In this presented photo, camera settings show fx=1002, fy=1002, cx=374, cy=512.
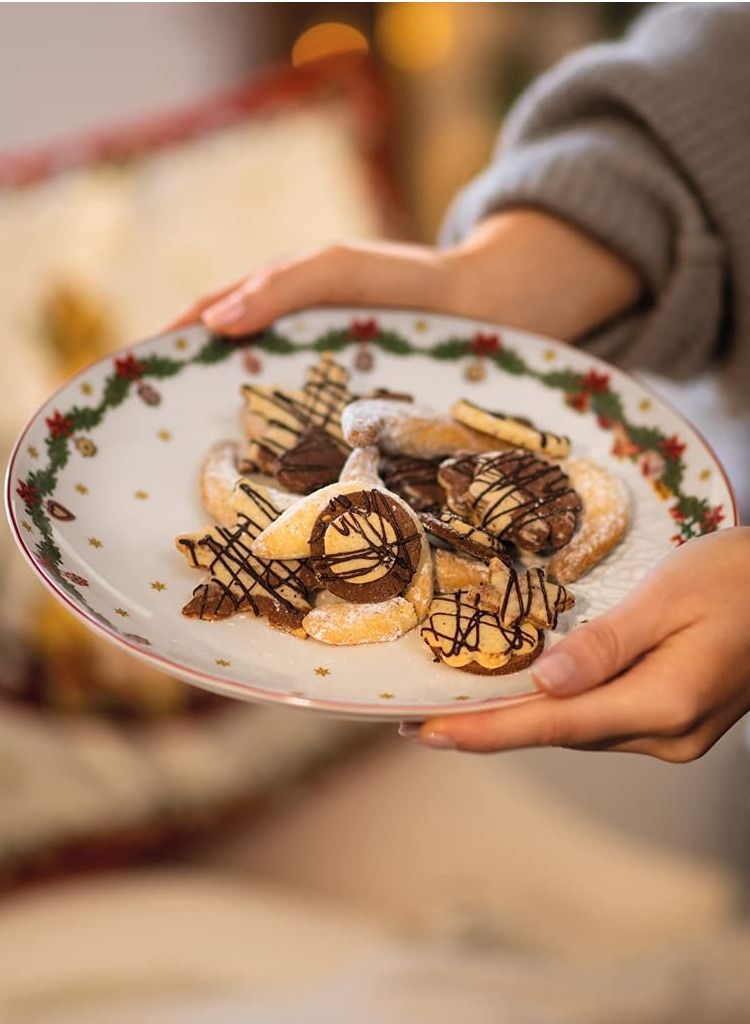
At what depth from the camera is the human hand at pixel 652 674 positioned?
0.74 meters

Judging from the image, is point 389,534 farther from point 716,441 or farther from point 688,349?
point 716,441

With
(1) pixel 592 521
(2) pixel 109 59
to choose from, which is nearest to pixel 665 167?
(1) pixel 592 521

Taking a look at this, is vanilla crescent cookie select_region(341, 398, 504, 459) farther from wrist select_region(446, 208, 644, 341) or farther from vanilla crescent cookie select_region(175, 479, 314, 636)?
wrist select_region(446, 208, 644, 341)

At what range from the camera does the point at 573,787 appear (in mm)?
1740

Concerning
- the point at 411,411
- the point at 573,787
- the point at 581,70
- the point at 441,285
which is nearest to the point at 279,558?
the point at 411,411

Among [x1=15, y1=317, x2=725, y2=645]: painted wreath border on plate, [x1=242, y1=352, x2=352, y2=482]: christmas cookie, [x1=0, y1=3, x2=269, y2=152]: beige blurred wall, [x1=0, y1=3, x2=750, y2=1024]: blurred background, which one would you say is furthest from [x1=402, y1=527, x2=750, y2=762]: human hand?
[x1=0, y1=3, x2=269, y2=152]: beige blurred wall

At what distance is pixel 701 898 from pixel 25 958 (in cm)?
104

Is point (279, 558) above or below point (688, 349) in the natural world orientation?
below

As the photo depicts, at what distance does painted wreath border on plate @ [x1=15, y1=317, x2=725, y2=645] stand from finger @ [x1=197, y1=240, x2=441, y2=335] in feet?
0.11

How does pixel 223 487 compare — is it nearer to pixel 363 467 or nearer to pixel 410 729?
pixel 363 467

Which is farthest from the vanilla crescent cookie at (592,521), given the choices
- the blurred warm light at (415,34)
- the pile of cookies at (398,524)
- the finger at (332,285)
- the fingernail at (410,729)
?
the blurred warm light at (415,34)

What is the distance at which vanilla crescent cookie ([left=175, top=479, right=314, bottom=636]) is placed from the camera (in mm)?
824

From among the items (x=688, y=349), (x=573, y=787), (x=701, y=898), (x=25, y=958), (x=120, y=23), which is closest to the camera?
(x=688, y=349)

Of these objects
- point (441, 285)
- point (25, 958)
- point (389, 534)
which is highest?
point (441, 285)
